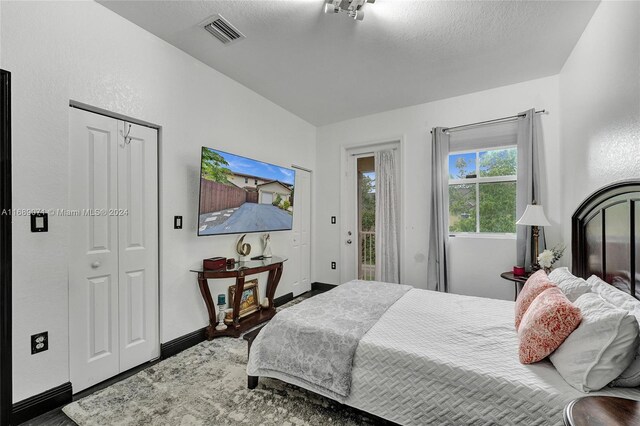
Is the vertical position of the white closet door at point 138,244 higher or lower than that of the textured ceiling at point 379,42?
lower

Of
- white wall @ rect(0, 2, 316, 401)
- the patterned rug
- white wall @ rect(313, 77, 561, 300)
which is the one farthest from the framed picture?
white wall @ rect(313, 77, 561, 300)

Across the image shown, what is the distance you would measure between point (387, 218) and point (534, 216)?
5.87 feet

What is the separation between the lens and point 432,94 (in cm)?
352

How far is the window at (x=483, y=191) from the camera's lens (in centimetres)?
336

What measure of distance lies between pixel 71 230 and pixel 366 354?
84.5 inches

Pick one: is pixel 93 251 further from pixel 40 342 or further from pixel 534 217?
pixel 534 217

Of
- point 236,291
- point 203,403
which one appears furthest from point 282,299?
point 203,403

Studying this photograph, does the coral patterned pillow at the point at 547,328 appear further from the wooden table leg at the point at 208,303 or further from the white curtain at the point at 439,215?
the wooden table leg at the point at 208,303

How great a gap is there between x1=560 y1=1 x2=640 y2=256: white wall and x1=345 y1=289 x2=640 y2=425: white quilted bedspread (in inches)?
47.9

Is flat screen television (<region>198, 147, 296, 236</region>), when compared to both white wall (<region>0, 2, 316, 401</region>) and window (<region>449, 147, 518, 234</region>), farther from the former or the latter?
window (<region>449, 147, 518, 234</region>)

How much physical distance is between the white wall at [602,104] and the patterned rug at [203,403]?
2.22 m

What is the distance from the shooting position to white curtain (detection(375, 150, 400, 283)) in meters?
4.12

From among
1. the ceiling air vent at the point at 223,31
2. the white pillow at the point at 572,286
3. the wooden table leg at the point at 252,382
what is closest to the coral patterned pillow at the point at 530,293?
the white pillow at the point at 572,286

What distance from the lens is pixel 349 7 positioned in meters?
2.01
